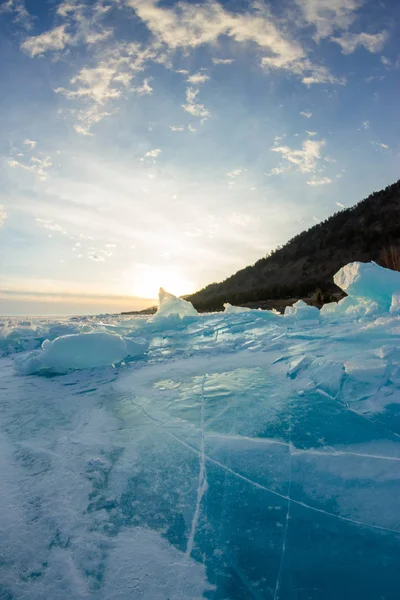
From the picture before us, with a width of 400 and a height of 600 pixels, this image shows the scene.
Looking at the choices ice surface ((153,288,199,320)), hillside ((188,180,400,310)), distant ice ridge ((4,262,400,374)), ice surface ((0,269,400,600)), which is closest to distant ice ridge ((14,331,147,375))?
distant ice ridge ((4,262,400,374))

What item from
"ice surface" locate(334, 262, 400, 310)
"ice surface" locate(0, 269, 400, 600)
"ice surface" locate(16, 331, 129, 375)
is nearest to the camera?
"ice surface" locate(0, 269, 400, 600)

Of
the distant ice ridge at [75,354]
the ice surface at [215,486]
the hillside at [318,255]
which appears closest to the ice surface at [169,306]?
the distant ice ridge at [75,354]

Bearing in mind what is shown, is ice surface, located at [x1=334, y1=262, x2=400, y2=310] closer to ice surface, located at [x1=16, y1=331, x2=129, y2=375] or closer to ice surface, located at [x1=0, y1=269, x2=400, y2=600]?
ice surface, located at [x1=0, y1=269, x2=400, y2=600]

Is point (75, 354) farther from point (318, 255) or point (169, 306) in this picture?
point (318, 255)

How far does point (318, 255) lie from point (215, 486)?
40.5 meters

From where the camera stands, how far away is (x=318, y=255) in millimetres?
39781

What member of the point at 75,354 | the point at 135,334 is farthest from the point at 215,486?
the point at 135,334

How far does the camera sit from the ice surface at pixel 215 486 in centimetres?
143

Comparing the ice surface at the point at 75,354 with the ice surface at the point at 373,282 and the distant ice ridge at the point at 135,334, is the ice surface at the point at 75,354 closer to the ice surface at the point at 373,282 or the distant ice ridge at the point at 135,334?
the distant ice ridge at the point at 135,334

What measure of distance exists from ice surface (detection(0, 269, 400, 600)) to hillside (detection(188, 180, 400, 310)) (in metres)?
24.6

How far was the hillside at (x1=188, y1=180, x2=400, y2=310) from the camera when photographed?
32.2 meters

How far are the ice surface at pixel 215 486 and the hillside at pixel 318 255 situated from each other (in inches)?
968

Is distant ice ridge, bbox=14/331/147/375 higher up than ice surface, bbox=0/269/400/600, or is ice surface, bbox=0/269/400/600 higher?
distant ice ridge, bbox=14/331/147/375

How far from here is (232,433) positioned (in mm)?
2670
